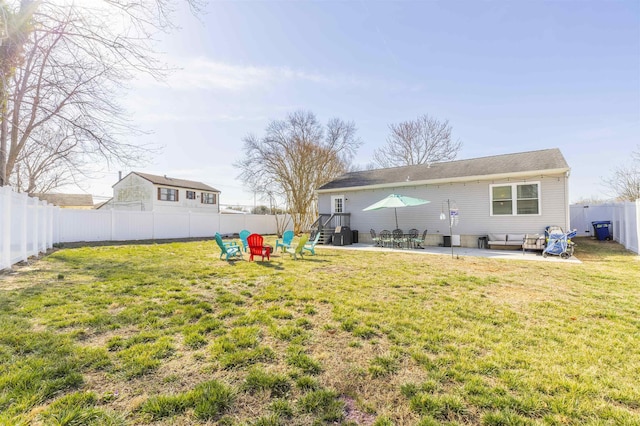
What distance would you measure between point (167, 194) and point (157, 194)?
1104 millimetres

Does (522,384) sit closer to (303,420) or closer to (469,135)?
(303,420)

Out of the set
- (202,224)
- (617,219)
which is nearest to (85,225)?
(202,224)

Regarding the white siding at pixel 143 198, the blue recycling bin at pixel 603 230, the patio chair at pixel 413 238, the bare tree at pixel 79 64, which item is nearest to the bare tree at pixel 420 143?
the blue recycling bin at pixel 603 230

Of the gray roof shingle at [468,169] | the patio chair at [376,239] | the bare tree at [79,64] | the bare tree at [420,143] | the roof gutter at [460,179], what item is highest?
the bare tree at [420,143]

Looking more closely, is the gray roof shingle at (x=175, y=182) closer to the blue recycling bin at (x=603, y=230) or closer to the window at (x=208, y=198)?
the window at (x=208, y=198)

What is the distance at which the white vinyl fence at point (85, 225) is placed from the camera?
22.9 feet

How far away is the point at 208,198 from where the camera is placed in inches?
1257

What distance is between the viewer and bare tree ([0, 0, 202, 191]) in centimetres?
548

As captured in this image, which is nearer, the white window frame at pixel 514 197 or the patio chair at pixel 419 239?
the white window frame at pixel 514 197

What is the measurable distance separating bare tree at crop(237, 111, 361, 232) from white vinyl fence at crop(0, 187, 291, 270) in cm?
287

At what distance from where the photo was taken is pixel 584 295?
16.1 feet

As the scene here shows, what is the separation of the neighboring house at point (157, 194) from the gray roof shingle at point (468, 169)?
18456mm

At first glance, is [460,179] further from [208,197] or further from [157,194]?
[208,197]

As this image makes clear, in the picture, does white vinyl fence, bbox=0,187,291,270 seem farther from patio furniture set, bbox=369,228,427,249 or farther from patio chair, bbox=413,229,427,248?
patio chair, bbox=413,229,427,248
